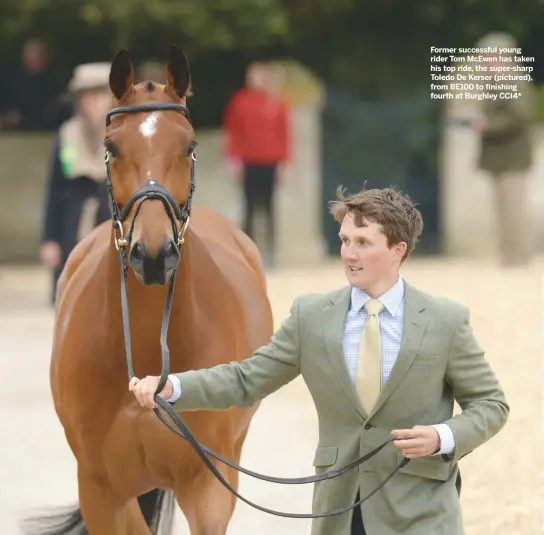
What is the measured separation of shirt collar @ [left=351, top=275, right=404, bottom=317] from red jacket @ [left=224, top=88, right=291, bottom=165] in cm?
1324

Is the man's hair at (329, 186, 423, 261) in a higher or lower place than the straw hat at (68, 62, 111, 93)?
lower

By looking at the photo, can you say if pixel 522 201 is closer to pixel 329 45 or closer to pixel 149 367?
pixel 329 45

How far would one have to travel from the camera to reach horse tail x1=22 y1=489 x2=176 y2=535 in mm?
5691

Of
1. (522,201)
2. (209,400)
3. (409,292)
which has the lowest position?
(209,400)

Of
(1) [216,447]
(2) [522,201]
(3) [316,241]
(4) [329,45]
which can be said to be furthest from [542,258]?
(1) [216,447]

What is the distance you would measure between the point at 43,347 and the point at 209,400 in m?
8.14

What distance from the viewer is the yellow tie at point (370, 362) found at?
152 inches

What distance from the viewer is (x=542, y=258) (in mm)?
18547

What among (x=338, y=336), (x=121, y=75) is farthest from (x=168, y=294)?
(x=338, y=336)

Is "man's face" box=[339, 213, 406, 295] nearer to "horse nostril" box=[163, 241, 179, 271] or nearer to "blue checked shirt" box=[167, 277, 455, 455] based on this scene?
"blue checked shirt" box=[167, 277, 455, 455]

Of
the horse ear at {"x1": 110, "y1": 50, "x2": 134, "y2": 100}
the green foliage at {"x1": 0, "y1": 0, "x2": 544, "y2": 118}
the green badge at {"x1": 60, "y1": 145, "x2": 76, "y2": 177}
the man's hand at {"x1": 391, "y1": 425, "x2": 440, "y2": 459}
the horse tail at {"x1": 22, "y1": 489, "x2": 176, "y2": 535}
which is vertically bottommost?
the horse tail at {"x1": 22, "y1": 489, "x2": 176, "y2": 535}

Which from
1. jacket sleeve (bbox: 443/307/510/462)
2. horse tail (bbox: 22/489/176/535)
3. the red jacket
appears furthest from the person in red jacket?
jacket sleeve (bbox: 443/307/510/462)

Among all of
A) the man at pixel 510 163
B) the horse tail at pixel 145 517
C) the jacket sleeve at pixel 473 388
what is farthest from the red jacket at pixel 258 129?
the jacket sleeve at pixel 473 388

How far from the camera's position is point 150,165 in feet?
14.8
